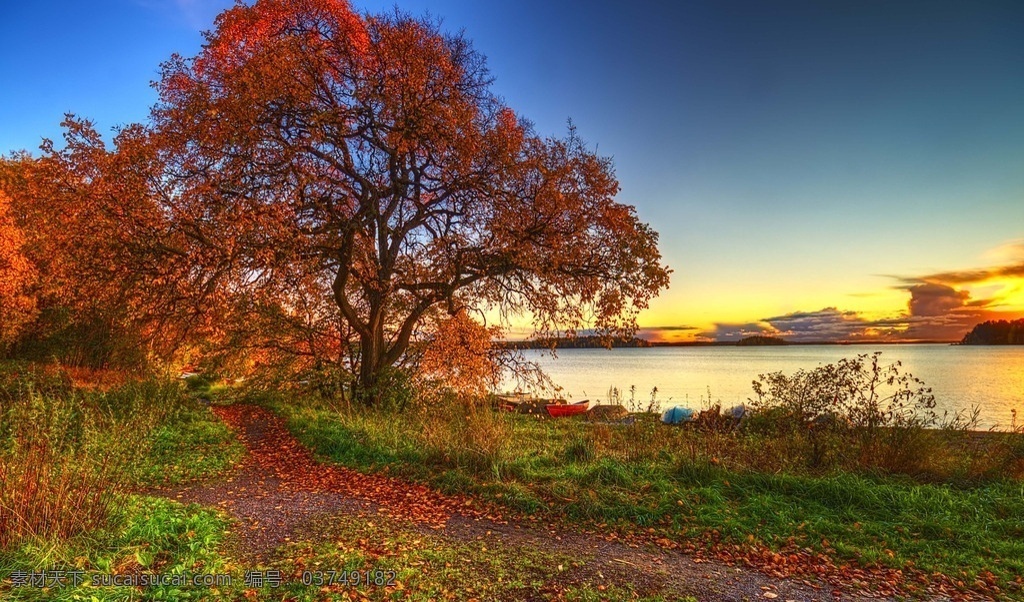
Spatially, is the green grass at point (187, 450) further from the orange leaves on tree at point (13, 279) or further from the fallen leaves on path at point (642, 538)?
the orange leaves on tree at point (13, 279)

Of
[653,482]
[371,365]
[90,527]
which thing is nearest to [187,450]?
[90,527]

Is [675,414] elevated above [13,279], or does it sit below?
below

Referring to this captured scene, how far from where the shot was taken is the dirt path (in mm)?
4754

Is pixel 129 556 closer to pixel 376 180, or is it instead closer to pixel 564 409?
pixel 376 180

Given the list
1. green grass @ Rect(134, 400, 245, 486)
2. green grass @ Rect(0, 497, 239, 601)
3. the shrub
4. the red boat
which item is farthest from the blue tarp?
green grass @ Rect(0, 497, 239, 601)

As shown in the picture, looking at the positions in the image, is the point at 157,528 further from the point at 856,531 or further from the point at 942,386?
the point at 942,386

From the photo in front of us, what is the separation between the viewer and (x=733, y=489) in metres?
7.11

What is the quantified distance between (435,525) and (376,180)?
9.99 metres

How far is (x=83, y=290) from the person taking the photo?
1218 centimetres

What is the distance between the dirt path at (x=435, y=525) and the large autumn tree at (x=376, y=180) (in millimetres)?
5048

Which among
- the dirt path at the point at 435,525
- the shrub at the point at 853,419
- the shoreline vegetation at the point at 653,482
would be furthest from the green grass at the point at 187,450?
the shrub at the point at 853,419

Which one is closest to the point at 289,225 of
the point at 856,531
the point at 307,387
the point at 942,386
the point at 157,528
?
the point at 307,387

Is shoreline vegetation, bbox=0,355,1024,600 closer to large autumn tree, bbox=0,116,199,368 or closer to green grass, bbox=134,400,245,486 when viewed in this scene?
green grass, bbox=134,400,245,486

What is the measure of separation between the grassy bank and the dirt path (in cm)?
50
